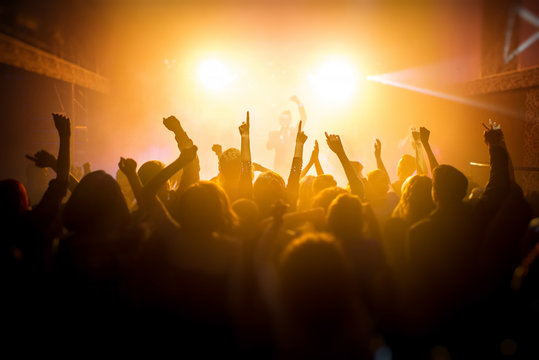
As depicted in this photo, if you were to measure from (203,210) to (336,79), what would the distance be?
1208cm

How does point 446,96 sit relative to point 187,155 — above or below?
above

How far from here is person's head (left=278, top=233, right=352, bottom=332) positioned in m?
1.19

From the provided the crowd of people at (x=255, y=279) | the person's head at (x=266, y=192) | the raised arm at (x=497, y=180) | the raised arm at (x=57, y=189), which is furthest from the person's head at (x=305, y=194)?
the raised arm at (x=57, y=189)

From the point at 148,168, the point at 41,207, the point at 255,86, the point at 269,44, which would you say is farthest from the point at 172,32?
the point at 41,207

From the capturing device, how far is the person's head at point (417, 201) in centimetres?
213

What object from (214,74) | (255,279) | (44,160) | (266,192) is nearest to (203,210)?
(255,279)

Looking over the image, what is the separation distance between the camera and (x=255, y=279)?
5.08 feet

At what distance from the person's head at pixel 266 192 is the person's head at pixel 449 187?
109cm

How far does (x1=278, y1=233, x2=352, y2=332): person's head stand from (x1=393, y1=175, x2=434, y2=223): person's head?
1.11 meters

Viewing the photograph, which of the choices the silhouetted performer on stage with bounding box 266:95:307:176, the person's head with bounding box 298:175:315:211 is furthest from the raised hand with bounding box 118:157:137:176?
the silhouetted performer on stage with bounding box 266:95:307:176

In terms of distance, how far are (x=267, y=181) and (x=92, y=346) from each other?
1481 millimetres

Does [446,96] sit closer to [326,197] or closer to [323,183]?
[323,183]

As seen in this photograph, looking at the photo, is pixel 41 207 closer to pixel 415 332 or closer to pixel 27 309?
pixel 27 309

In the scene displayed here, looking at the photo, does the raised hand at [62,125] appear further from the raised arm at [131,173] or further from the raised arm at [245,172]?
the raised arm at [245,172]
